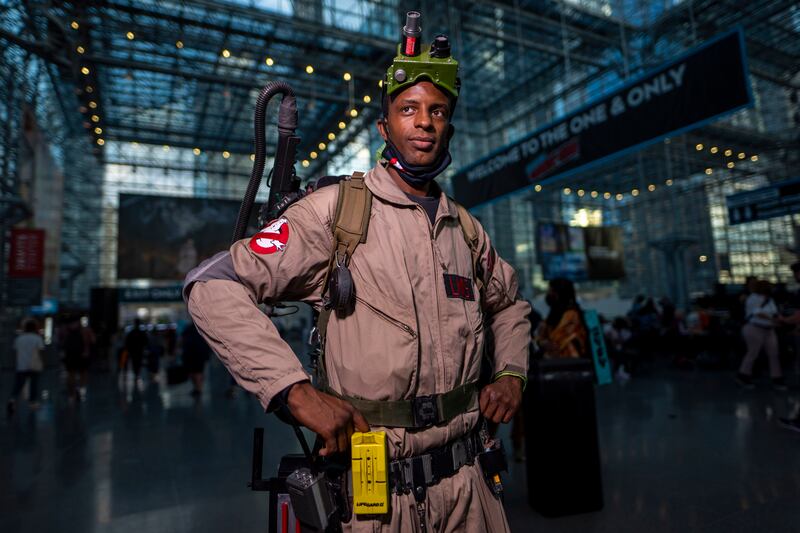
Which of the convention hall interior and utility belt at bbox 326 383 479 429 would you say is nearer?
utility belt at bbox 326 383 479 429

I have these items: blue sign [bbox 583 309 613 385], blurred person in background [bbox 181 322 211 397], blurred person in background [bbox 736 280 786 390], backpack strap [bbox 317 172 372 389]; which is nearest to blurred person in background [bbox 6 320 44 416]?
blurred person in background [bbox 181 322 211 397]

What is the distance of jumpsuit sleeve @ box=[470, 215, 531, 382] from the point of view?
4.86 feet

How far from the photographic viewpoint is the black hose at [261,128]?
1728mm

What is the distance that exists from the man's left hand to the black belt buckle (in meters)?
0.21

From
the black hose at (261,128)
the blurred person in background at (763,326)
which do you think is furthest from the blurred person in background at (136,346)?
the blurred person in background at (763,326)

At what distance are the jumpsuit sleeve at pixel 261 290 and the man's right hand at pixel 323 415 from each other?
0.03 metres

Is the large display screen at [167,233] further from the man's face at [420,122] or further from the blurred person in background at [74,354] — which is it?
the man's face at [420,122]

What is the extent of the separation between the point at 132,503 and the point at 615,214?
26.4 meters

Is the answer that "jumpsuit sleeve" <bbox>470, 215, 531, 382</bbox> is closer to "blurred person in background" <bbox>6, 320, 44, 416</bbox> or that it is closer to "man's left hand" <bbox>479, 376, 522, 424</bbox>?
"man's left hand" <bbox>479, 376, 522, 424</bbox>

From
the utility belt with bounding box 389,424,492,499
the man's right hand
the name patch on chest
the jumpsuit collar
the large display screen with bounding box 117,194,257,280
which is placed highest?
the large display screen with bounding box 117,194,257,280

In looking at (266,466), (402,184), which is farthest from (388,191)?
(266,466)

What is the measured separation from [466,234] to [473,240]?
3cm

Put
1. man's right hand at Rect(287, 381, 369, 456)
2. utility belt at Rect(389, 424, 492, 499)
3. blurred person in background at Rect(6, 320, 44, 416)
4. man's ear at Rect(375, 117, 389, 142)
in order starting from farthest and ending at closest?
1. blurred person in background at Rect(6, 320, 44, 416)
2. man's ear at Rect(375, 117, 389, 142)
3. utility belt at Rect(389, 424, 492, 499)
4. man's right hand at Rect(287, 381, 369, 456)

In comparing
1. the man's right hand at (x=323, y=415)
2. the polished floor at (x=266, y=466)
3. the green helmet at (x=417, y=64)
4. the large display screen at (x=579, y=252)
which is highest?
the large display screen at (x=579, y=252)
